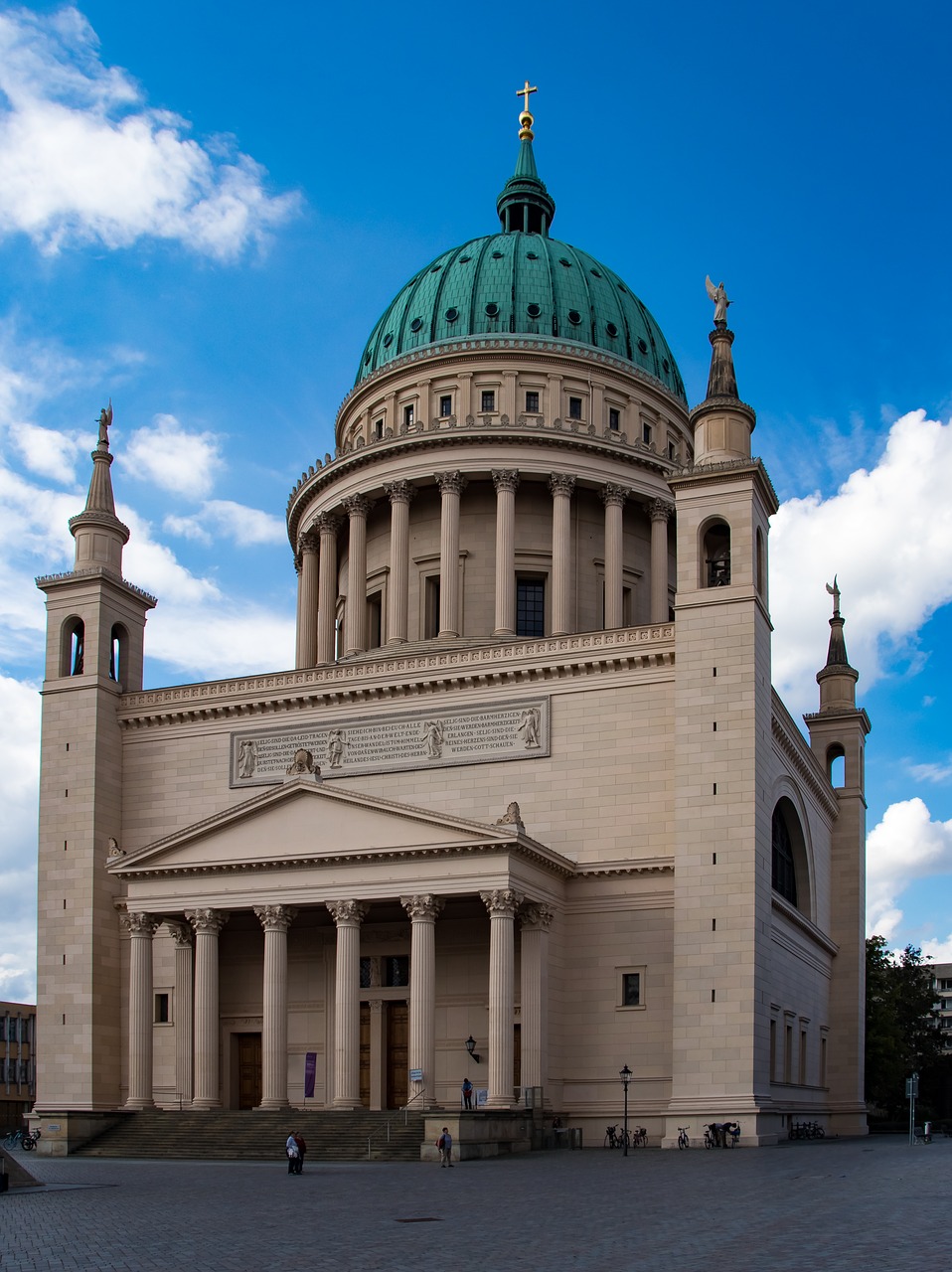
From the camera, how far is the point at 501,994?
48125 mm

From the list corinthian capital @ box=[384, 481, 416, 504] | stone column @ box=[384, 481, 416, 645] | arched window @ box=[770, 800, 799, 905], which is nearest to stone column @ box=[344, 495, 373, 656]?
stone column @ box=[384, 481, 416, 645]

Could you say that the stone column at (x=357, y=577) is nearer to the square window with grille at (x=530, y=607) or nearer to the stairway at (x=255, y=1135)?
the square window with grille at (x=530, y=607)

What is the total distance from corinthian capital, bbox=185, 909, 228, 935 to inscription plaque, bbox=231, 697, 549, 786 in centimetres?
628

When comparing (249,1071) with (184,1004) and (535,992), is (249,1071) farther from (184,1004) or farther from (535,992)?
(535,992)

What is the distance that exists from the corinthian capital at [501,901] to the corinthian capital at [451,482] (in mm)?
27311

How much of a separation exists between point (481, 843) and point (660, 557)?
1097 inches

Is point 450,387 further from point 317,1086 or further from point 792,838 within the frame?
point 317,1086

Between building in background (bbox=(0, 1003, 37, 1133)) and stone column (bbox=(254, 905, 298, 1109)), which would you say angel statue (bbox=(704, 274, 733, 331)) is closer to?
stone column (bbox=(254, 905, 298, 1109))

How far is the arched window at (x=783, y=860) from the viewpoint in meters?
59.1

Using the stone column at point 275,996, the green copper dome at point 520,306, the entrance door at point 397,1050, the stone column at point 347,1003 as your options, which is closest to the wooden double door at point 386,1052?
the entrance door at point 397,1050

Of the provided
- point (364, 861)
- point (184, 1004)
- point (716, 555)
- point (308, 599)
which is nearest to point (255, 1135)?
point (184, 1004)

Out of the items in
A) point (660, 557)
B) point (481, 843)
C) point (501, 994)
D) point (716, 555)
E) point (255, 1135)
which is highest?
point (660, 557)

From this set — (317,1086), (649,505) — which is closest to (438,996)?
(317,1086)

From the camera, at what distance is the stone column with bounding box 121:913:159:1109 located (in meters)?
54.0
